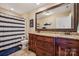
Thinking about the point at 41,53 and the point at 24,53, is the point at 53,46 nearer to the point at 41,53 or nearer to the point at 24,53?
the point at 41,53

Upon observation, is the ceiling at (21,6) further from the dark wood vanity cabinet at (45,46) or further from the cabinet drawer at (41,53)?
the cabinet drawer at (41,53)

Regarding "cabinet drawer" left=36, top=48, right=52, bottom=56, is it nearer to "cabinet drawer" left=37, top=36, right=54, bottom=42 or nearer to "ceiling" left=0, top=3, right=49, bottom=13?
"cabinet drawer" left=37, top=36, right=54, bottom=42

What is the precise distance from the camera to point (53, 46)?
5.49ft

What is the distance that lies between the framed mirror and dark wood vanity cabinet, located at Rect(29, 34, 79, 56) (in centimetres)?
24

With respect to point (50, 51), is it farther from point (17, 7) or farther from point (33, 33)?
point (17, 7)

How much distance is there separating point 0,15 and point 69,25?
120 cm

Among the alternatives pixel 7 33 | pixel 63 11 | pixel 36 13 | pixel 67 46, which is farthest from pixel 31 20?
pixel 67 46

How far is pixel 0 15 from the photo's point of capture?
1.50m

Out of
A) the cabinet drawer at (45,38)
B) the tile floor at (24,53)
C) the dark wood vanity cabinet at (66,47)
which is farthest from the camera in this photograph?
the cabinet drawer at (45,38)

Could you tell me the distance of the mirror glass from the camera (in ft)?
5.40

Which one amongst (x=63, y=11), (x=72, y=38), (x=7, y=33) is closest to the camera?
(x=72, y=38)

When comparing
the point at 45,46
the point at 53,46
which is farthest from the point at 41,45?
the point at 53,46

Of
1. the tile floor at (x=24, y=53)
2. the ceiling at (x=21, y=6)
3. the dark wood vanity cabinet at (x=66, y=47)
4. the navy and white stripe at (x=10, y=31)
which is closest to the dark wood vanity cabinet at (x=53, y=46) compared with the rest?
the dark wood vanity cabinet at (x=66, y=47)

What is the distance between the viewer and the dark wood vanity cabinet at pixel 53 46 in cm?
147
